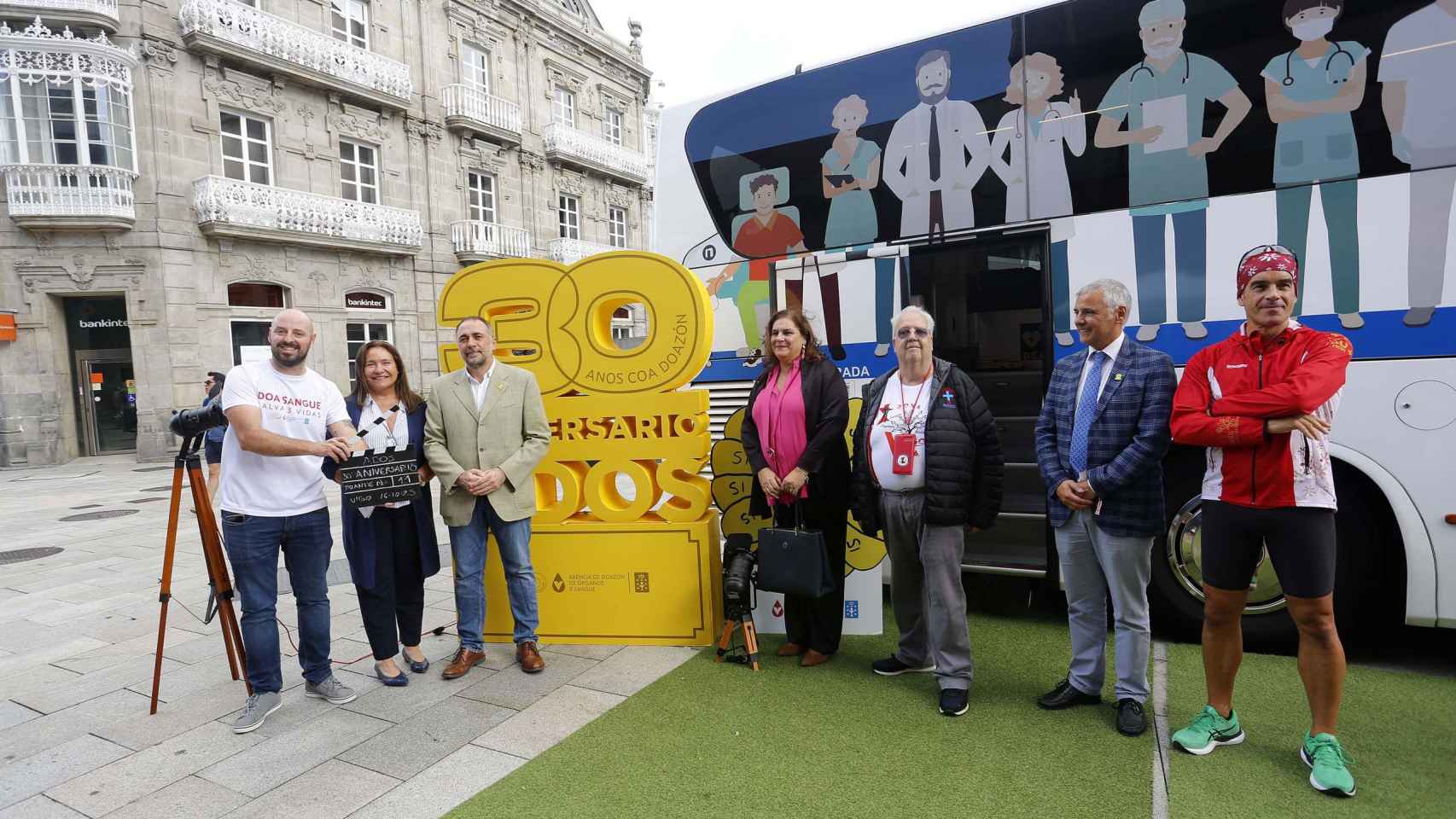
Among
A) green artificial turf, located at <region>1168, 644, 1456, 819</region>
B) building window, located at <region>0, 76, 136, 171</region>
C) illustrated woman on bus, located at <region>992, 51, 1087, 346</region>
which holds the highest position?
building window, located at <region>0, 76, 136, 171</region>

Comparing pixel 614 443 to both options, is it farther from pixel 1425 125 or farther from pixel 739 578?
pixel 1425 125

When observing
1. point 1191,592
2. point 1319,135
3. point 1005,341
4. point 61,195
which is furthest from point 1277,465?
point 61,195

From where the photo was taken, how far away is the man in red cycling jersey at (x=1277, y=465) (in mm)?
2674

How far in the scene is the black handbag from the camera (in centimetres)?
381

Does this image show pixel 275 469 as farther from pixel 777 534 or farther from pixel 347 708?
pixel 777 534

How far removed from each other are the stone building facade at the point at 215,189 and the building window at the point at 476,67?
0.05m

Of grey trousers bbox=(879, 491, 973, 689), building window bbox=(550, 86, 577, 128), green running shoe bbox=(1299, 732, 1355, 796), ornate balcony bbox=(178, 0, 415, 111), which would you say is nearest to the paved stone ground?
grey trousers bbox=(879, 491, 973, 689)

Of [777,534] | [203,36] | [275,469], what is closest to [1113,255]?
[777,534]

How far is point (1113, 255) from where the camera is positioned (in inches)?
161

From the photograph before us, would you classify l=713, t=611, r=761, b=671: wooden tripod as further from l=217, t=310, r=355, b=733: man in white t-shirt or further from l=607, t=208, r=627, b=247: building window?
l=607, t=208, r=627, b=247: building window

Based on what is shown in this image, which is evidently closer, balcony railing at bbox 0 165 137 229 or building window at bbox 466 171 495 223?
balcony railing at bbox 0 165 137 229

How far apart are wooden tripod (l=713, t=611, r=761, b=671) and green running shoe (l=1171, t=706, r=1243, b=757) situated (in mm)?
1951

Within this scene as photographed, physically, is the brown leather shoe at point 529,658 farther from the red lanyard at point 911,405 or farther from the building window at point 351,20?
the building window at point 351,20

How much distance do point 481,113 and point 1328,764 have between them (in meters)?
23.4
